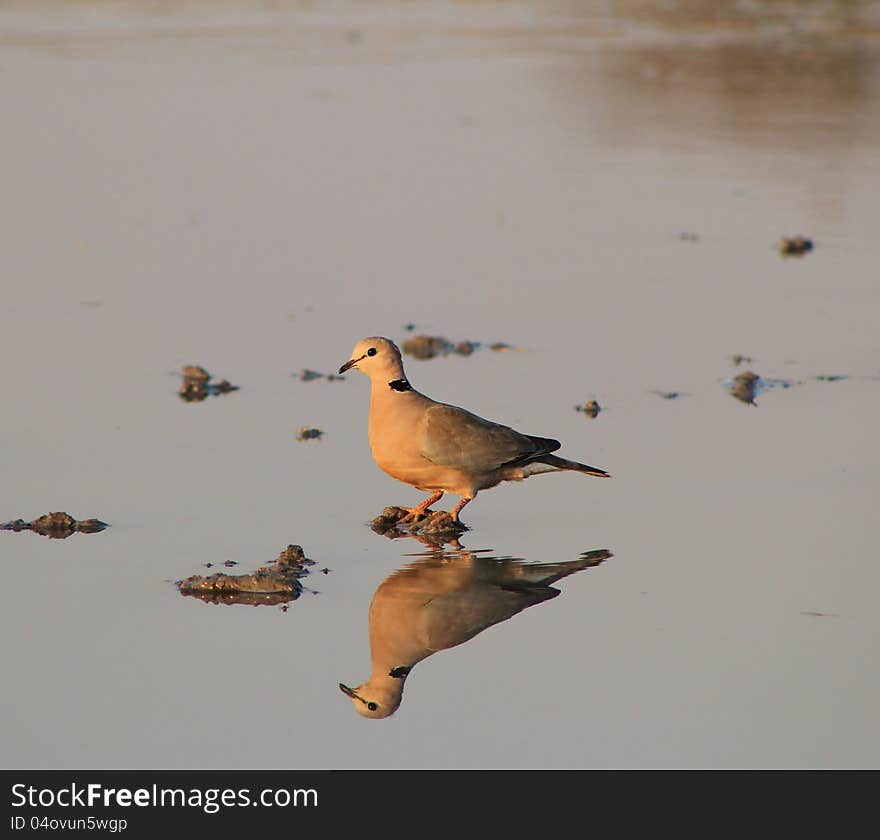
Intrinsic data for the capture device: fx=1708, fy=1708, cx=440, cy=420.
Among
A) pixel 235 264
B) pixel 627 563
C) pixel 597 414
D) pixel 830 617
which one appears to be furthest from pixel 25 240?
pixel 830 617

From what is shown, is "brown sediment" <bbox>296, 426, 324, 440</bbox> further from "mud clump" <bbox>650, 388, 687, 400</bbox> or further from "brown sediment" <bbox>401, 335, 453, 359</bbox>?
"mud clump" <bbox>650, 388, 687, 400</bbox>

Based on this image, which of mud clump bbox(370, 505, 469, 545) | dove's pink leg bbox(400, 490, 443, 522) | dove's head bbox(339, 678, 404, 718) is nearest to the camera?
dove's head bbox(339, 678, 404, 718)

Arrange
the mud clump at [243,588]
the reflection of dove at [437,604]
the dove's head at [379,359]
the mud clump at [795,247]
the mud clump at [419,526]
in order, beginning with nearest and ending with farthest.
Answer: the reflection of dove at [437,604] < the mud clump at [243,588] < the mud clump at [419,526] < the dove's head at [379,359] < the mud clump at [795,247]

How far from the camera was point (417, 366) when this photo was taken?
33.6 feet

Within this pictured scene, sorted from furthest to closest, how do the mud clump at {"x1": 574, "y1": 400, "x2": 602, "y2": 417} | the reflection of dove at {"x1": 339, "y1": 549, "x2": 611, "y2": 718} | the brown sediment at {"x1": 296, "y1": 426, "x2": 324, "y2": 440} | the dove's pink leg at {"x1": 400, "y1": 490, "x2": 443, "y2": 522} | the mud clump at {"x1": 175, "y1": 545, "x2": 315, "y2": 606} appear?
1. the mud clump at {"x1": 574, "y1": 400, "x2": 602, "y2": 417}
2. the brown sediment at {"x1": 296, "y1": 426, "x2": 324, "y2": 440}
3. the dove's pink leg at {"x1": 400, "y1": 490, "x2": 443, "y2": 522}
4. the mud clump at {"x1": 175, "y1": 545, "x2": 315, "y2": 606}
5. the reflection of dove at {"x1": 339, "y1": 549, "x2": 611, "y2": 718}

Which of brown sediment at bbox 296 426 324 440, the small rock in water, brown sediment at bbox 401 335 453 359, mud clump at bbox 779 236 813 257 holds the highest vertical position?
mud clump at bbox 779 236 813 257

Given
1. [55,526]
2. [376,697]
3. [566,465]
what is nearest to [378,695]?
[376,697]

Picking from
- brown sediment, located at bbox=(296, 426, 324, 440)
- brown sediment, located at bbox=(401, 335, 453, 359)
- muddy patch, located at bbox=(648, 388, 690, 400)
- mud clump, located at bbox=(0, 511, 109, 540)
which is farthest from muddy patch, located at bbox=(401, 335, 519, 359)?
mud clump, located at bbox=(0, 511, 109, 540)

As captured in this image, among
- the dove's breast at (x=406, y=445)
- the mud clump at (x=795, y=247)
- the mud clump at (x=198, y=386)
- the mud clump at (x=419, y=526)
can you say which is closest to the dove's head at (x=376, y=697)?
the mud clump at (x=419, y=526)

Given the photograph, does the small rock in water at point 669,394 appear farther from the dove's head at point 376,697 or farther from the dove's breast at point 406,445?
the dove's head at point 376,697

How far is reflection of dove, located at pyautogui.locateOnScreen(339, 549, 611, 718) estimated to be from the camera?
19.5ft

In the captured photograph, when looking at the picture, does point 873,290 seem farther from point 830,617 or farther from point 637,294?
point 830,617

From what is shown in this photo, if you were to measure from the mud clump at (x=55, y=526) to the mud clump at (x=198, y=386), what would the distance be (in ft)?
7.22

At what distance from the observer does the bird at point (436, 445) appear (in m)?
7.62
